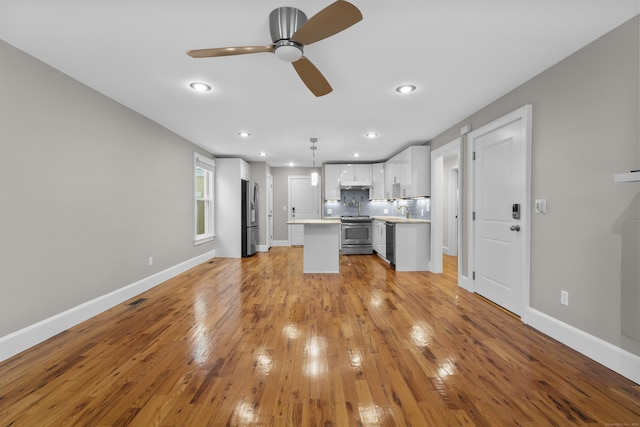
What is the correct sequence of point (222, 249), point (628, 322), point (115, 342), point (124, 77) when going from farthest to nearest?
point (222, 249)
point (124, 77)
point (115, 342)
point (628, 322)

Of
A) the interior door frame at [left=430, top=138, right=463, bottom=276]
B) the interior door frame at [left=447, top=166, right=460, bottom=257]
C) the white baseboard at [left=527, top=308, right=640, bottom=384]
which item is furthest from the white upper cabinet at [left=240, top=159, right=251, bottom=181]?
the white baseboard at [left=527, top=308, right=640, bottom=384]

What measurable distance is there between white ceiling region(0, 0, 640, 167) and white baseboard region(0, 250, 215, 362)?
7.44 ft

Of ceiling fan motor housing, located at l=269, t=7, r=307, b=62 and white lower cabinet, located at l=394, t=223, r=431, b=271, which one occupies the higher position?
ceiling fan motor housing, located at l=269, t=7, r=307, b=62

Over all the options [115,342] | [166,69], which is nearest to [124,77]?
[166,69]

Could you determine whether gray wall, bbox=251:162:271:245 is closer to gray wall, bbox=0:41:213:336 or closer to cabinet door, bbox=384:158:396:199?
cabinet door, bbox=384:158:396:199

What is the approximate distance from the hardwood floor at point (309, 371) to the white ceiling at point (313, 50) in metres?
2.40

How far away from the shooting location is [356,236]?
6.56 metres

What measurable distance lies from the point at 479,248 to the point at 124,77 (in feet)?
14.5

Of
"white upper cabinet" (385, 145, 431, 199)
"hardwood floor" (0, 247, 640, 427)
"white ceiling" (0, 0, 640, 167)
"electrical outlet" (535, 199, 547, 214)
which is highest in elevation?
"white ceiling" (0, 0, 640, 167)

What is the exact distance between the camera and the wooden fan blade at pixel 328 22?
1.40 metres

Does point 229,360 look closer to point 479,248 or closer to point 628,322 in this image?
point 628,322

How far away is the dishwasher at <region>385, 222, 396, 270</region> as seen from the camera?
5.03m

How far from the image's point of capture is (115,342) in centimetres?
232

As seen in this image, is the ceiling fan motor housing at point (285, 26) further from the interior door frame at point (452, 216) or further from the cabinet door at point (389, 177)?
the interior door frame at point (452, 216)
